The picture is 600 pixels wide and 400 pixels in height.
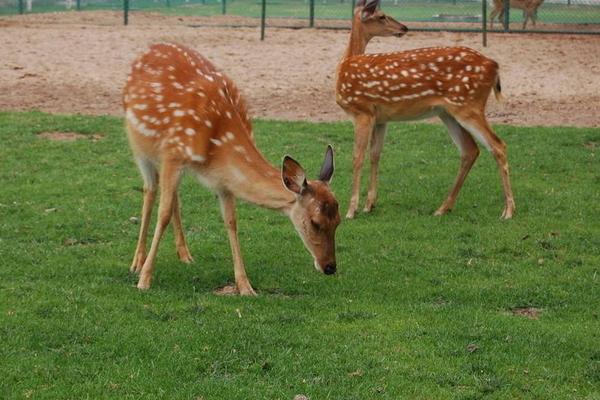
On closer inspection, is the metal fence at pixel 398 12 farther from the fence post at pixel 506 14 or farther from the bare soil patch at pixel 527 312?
the bare soil patch at pixel 527 312

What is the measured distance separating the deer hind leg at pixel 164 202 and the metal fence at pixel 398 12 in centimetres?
1493

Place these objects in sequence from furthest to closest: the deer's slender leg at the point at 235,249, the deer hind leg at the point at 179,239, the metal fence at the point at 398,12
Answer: the metal fence at the point at 398,12 → the deer hind leg at the point at 179,239 → the deer's slender leg at the point at 235,249

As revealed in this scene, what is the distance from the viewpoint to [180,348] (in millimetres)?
6336

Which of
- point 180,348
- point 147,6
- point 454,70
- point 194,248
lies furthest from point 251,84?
point 147,6

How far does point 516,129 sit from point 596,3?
14.8 meters

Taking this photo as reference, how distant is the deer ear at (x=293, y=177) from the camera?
7.12 metres

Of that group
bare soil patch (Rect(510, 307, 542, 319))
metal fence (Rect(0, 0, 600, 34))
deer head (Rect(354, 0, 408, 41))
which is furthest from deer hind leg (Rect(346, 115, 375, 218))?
metal fence (Rect(0, 0, 600, 34))

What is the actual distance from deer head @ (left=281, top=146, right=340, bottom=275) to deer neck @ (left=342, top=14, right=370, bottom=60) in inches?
165

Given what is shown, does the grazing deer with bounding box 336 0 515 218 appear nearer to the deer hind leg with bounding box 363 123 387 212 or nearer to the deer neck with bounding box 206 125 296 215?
the deer hind leg with bounding box 363 123 387 212

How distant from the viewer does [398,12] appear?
31.7 metres

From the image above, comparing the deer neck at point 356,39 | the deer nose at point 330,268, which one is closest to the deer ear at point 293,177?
the deer nose at point 330,268

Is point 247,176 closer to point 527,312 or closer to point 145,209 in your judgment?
point 145,209

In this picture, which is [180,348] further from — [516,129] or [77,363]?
[516,129]

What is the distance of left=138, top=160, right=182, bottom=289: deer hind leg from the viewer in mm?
7566
